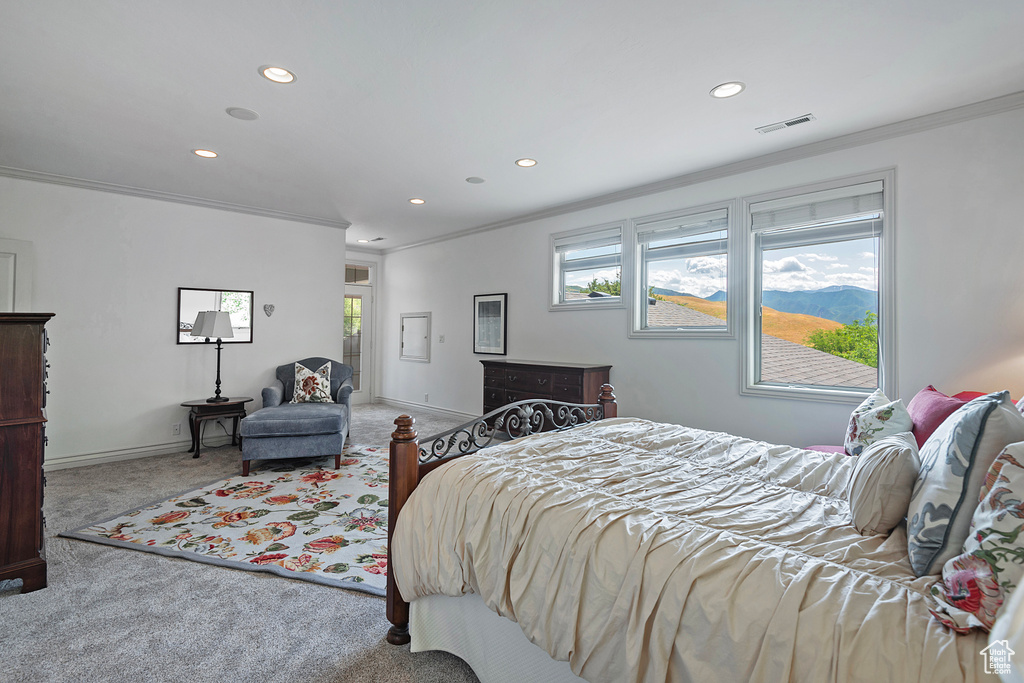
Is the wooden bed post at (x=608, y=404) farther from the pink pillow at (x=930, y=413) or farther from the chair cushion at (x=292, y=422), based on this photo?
the chair cushion at (x=292, y=422)

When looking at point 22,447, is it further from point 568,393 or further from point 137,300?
point 568,393

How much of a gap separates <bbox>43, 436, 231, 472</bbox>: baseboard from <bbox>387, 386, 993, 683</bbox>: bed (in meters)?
4.26

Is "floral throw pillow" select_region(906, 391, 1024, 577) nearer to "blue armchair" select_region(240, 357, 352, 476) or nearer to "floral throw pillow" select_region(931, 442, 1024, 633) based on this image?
"floral throw pillow" select_region(931, 442, 1024, 633)

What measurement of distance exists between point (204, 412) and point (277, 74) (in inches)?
137

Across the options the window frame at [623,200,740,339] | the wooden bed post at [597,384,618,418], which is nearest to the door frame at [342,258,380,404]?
the window frame at [623,200,740,339]

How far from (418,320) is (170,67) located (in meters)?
5.07

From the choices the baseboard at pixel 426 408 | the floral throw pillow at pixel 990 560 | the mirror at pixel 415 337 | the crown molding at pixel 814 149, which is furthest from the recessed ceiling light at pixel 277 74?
the mirror at pixel 415 337

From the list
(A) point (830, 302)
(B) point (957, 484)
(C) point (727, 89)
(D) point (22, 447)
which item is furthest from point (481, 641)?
(A) point (830, 302)

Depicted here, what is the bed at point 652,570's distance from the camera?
0.99m

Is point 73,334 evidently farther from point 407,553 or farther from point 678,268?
point 678,268

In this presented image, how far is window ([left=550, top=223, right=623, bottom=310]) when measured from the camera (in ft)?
16.5

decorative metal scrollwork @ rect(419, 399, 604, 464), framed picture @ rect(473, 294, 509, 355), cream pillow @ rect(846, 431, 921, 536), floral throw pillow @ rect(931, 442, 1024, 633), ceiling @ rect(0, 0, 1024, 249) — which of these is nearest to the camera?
floral throw pillow @ rect(931, 442, 1024, 633)

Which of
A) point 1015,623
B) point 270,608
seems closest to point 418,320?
point 270,608

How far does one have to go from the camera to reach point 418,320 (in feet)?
24.7
